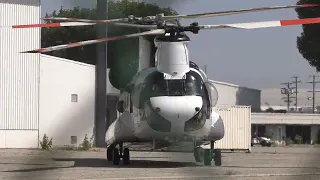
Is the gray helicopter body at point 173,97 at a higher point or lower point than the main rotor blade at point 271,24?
lower

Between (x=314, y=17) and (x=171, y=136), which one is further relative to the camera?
(x=171, y=136)

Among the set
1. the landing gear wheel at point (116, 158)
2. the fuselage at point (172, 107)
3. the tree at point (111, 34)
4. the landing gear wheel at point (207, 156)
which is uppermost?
the tree at point (111, 34)

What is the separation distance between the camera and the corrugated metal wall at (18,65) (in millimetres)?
33188

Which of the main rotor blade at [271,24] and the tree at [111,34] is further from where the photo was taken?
the main rotor blade at [271,24]

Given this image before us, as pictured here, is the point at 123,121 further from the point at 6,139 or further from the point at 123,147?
the point at 6,139

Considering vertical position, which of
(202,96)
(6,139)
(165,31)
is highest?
(165,31)

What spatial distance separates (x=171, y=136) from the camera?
68.2 feet

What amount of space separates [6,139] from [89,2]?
32.9 m

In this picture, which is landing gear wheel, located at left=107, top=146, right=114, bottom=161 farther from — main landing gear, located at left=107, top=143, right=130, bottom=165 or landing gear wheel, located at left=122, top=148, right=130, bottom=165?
landing gear wheel, located at left=122, top=148, right=130, bottom=165

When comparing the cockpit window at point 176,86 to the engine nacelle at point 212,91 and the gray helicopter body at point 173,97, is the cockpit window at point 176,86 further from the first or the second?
the engine nacelle at point 212,91

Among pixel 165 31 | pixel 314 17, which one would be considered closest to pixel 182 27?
pixel 165 31

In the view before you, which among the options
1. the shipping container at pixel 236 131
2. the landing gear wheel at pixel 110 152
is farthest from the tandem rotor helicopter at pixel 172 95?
the shipping container at pixel 236 131

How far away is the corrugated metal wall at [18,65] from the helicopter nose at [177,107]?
1240cm

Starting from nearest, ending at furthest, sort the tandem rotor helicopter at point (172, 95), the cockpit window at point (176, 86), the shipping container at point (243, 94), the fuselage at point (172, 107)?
the shipping container at point (243, 94) → the tandem rotor helicopter at point (172, 95) → the fuselage at point (172, 107) → the cockpit window at point (176, 86)
